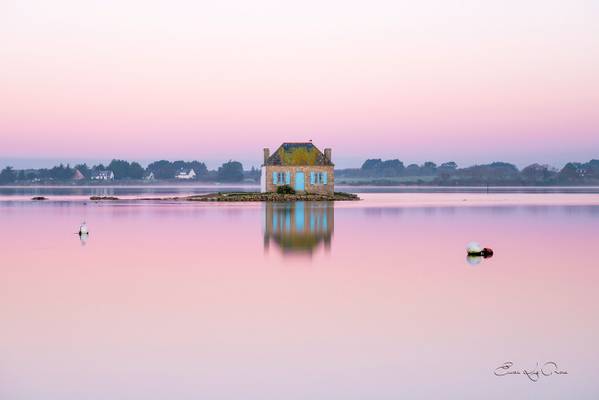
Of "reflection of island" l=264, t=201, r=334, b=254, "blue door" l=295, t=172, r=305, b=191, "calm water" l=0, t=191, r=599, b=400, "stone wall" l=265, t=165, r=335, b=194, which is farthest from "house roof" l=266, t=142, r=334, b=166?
"calm water" l=0, t=191, r=599, b=400

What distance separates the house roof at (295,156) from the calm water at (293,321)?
39.3 meters

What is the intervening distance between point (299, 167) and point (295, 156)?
1056mm

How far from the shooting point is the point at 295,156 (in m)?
65.6

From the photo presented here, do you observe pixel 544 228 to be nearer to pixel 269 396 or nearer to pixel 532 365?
pixel 532 365

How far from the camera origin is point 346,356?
34.3 feet

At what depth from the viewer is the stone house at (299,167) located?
65750 millimetres

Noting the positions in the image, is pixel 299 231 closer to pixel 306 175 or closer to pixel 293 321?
pixel 293 321

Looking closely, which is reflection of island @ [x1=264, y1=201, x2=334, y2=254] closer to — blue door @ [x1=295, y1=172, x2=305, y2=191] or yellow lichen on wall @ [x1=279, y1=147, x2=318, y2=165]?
yellow lichen on wall @ [x1=279, y1=147, x2=318, y2=165]

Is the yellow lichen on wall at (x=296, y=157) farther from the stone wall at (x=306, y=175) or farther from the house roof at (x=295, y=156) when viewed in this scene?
the stone wall at (x=306, y=175)

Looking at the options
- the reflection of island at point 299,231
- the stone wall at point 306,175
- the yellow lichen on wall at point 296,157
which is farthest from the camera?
the stone wall at point 306,175

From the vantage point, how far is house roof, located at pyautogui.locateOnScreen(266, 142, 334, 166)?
216 feet

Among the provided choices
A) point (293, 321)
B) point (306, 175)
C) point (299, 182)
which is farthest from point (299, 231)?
point (299, 182)

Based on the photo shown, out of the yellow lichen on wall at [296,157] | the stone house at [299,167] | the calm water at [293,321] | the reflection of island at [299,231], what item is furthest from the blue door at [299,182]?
the calm water at [293,321]

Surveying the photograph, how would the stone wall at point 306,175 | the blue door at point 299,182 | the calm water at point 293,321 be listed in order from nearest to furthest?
the calm water at point 293,321 < the stone wall at point 306,175 < the blue door at point 299,182
